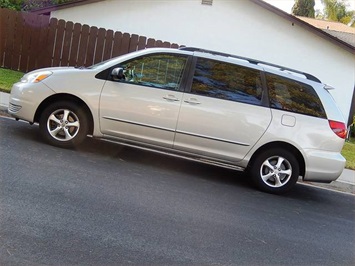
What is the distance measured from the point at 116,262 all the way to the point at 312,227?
2.76m

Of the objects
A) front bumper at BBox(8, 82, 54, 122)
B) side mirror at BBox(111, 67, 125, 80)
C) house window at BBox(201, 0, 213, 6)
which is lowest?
front bumper at BBox(8, 82, 54, 122)

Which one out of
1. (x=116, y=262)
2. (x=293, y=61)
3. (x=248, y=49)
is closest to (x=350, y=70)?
(x=293, y=61)

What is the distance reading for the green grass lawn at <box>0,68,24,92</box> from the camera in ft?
35.3

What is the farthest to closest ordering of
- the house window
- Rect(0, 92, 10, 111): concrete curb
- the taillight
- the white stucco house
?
the house window, the white stucco house, Rect(0, 92, 10, 111): concrete curb, the taillight

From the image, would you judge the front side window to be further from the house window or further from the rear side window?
the house window

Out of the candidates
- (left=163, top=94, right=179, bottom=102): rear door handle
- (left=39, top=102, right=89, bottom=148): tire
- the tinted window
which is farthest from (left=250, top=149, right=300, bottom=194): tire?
(left=39, top=102, right=89, bottom=148): tire

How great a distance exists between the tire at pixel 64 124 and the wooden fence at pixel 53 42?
24.9ft

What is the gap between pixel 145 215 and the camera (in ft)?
15.5

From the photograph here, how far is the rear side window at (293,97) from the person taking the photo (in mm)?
6582

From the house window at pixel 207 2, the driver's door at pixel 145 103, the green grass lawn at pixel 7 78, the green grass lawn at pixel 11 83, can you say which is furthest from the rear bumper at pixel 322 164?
the house window at pixel 207 2

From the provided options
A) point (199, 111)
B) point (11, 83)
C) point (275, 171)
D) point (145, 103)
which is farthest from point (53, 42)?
point (275, 171)

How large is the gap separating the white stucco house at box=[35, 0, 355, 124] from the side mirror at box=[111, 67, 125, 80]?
9054mm

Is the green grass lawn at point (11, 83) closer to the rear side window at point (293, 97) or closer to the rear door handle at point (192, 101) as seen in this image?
the rear side window at point (293, 97)

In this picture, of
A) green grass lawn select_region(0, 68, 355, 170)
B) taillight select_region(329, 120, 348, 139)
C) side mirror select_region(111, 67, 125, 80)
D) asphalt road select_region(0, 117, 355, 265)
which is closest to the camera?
asphalt road select_region(0, 117, 355, 265)
